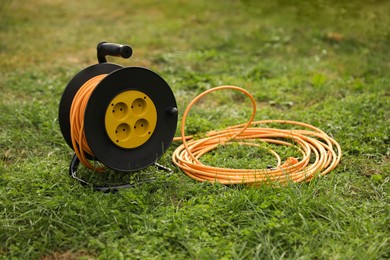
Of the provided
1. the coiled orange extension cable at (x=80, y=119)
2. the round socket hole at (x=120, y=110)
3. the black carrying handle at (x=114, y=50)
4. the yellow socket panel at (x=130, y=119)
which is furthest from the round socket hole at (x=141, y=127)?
the black carrying handle at (x=114, y=50)

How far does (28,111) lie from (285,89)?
8.81ft

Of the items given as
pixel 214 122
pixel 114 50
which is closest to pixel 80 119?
pixel 114 50

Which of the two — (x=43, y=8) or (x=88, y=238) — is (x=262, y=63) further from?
(x=43, y=8)

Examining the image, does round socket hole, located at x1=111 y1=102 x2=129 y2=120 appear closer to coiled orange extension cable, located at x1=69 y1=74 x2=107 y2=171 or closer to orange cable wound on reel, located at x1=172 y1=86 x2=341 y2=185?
coiled orange extension cable, located at x1=69 y1=74 x2=107 y2=171

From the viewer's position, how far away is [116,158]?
129 inches

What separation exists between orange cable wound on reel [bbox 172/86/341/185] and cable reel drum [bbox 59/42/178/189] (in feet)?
1.06

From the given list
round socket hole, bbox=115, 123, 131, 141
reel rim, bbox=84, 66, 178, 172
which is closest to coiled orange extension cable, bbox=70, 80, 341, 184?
reel rim, bbox=84, 66, 178, 172

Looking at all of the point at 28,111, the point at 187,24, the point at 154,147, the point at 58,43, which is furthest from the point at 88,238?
the point at 187,24

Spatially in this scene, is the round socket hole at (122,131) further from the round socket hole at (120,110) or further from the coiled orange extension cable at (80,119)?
the coiled orange extension cable at (80,119)

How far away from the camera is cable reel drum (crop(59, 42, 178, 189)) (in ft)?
10.3

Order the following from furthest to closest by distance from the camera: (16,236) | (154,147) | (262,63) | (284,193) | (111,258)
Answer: (262,63), (154,147), (284,193), (16,236), (111,258)

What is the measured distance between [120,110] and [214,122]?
158 cm

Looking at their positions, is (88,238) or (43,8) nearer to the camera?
(88,238)

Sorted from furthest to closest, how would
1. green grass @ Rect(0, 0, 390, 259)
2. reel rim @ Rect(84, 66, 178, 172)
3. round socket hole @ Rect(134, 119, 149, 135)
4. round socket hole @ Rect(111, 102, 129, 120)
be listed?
round socket hole @ Rect(134, 119, 149, 135) → round socket hole @ Rect(111, 102, 129, 120) → reel rim @ Rect(84, 66, 178, 172) → green grass @ Rect(0, 0, 390, 259)
